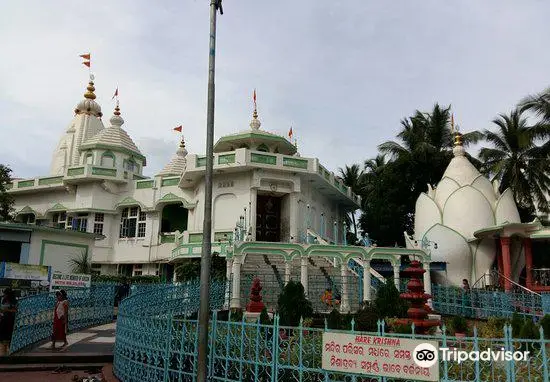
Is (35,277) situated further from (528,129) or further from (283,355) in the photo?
(528,129)

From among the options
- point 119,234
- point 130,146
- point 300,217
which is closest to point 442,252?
point 300,217

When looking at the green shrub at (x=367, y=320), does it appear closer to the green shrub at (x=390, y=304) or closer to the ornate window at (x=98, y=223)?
the green shrub at (x=390, y=304)

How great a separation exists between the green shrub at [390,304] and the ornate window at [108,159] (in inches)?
899

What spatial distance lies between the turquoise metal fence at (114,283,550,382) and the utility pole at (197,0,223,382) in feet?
1.02

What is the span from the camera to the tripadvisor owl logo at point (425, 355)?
5023mm

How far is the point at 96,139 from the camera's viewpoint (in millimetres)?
32094

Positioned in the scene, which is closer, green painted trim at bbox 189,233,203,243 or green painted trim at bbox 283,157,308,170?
green painted trim at bbox 189,233,203,243

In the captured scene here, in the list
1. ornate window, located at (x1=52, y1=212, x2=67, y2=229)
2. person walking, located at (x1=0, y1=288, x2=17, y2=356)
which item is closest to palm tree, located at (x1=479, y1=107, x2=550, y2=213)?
person walking, located at (x1=0, y1=288, x2=17, y2=356)

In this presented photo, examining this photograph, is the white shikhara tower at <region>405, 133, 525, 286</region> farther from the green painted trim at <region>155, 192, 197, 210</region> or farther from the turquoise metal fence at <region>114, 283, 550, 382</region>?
the turquoise metal fence at <region>114, 283, 550, 382</region>

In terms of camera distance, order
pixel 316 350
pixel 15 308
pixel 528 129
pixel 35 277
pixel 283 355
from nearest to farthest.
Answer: pixel 316 350, pixel 283 355, pixel 15 308, pixel 35 277, pixel 528 129

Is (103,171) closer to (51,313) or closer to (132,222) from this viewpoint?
(132,222)

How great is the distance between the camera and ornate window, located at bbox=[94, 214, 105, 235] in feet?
96.5

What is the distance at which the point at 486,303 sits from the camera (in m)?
17.0

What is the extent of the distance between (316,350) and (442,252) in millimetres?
17977
